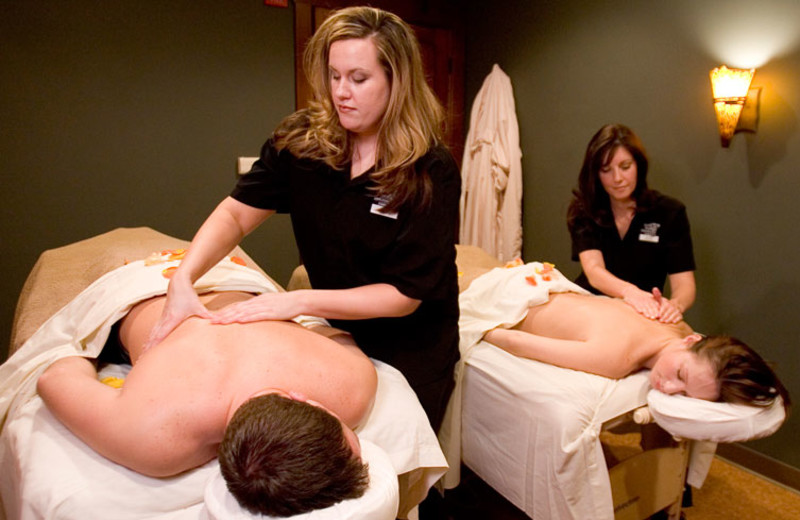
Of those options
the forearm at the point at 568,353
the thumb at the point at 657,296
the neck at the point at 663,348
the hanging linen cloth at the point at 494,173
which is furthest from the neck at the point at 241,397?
the hanging linen cloth at the point at 494,173

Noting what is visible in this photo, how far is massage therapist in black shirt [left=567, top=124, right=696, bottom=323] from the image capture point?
2025 mm

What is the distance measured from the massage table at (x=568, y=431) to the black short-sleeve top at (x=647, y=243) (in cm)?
50

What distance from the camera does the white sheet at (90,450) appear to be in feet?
2.61

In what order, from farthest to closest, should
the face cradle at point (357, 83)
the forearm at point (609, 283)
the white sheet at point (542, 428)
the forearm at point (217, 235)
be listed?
the forearm at point (609, 283), the white sheet at point (542, 428), the forearm at point (217, 235), the face cradle at point (357, 83)

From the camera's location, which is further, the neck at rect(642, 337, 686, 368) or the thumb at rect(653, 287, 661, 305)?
the thumb at rect(653, 287, 661, 305)

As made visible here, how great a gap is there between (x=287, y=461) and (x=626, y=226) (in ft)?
6.09

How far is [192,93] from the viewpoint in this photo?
9.61 ft

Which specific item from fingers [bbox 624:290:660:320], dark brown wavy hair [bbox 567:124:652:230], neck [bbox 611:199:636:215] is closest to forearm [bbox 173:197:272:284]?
fingers [bbox 624:290:660:320]

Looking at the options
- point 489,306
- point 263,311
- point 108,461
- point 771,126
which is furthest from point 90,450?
point 771,126

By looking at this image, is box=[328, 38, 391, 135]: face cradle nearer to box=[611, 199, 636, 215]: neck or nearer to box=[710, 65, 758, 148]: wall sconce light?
box=[611, 199, 636, 215]: neck

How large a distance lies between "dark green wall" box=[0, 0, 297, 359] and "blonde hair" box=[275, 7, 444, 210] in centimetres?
202

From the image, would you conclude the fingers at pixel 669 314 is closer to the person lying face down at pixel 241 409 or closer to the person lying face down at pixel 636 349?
the person lying face down at pixel 636 349

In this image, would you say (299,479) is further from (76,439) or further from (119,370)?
(119,370)

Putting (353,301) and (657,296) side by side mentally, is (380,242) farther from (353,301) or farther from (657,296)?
(657,296)
